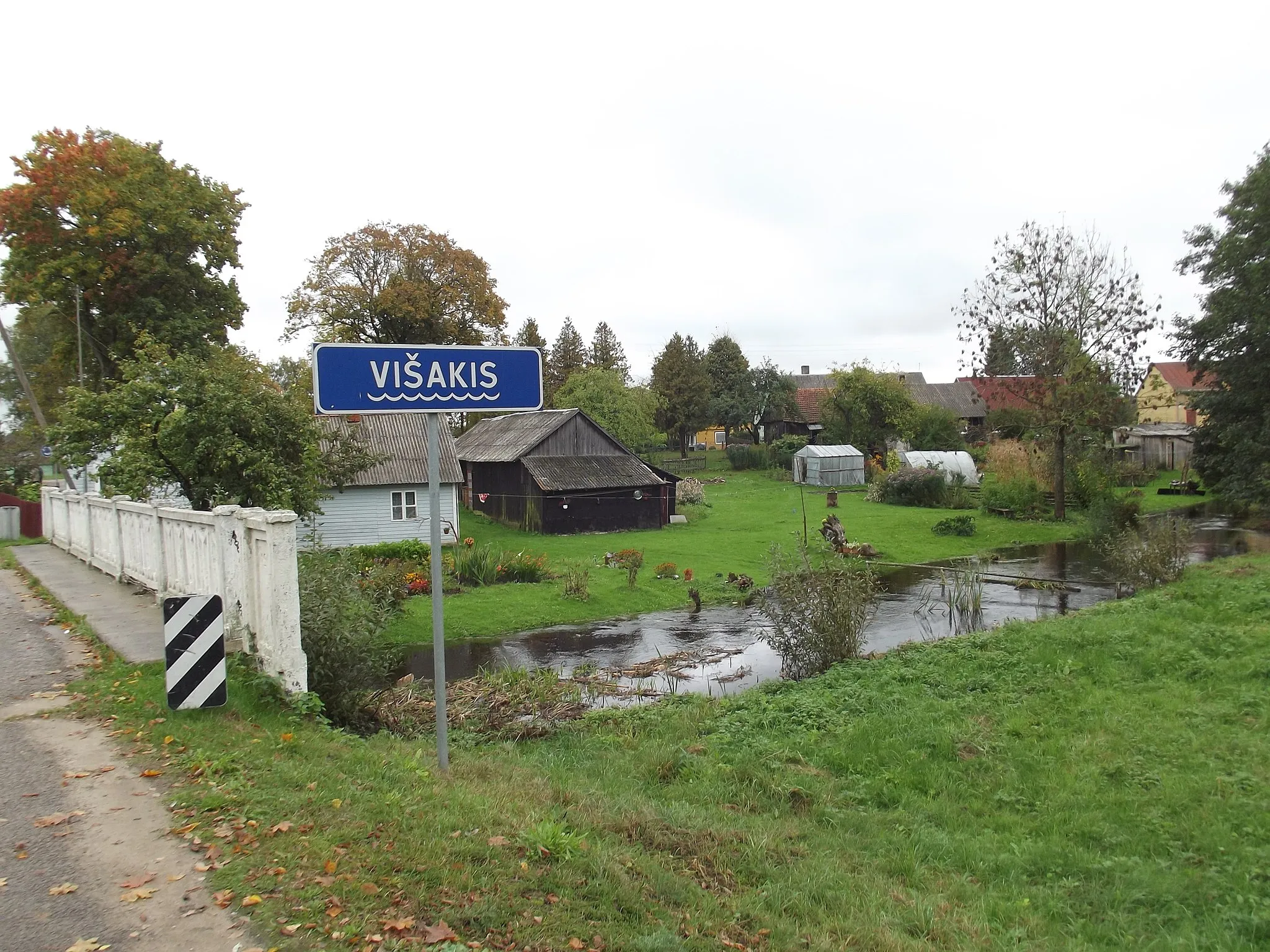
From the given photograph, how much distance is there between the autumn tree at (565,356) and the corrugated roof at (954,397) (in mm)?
28268

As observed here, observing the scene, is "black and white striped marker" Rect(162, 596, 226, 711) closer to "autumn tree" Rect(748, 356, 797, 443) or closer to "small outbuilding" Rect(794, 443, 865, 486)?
"small outbuilding" Rect(794, 443, 865, 486)

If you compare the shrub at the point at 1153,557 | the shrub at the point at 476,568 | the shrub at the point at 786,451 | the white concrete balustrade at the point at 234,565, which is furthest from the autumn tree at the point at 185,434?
the shrub at the point at 786,451

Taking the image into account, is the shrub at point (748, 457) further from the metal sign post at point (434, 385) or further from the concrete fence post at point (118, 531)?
the metal sign post at point (434, 385)

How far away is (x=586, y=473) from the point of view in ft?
114

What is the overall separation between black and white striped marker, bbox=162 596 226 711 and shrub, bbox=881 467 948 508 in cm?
3813

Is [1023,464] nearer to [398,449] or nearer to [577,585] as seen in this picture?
[577,585]

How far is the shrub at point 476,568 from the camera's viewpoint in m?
22.4

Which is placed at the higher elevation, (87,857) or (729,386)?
(729,386)

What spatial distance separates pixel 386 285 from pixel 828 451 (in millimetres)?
26184

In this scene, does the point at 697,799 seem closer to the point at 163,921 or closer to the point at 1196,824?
the point at 1196,824

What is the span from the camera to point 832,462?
5044cm

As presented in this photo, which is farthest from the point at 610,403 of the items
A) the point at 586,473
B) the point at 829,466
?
the point at 586,473

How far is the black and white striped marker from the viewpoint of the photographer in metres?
6.71

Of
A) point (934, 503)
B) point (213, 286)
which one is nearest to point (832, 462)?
point (934, 503)
